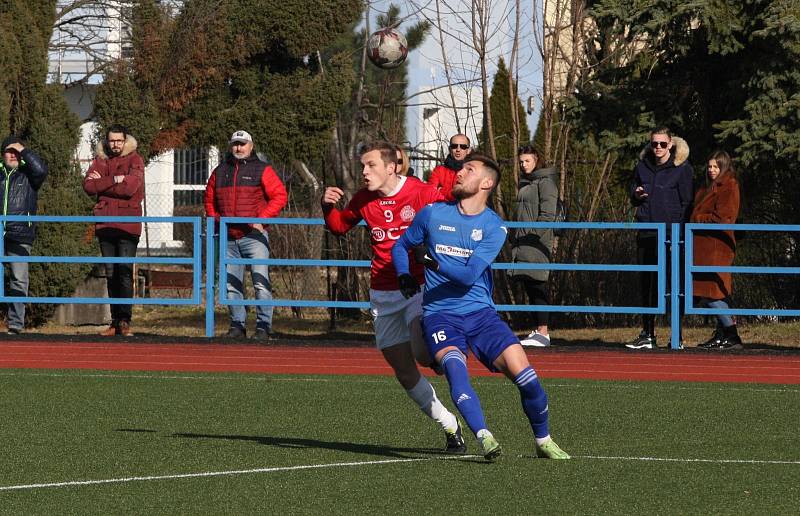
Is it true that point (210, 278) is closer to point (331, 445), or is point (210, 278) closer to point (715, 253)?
point (715, 253)

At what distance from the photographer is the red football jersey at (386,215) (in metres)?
8.09

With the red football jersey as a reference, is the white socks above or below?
below

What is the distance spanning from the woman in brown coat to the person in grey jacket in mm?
1402

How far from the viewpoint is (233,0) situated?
1176 inches

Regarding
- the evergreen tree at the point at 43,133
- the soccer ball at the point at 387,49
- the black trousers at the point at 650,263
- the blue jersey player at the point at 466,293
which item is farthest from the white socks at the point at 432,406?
the evergreen tree at the point at 43,133

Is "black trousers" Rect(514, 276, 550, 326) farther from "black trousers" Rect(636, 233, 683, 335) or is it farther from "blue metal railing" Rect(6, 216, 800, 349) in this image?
"black trousers" Rect(636, 233, 683, 335)

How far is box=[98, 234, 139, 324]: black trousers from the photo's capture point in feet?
50.8

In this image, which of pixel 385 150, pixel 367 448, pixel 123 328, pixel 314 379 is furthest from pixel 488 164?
pixel 123 328

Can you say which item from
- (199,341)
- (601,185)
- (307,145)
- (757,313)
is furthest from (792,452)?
(307,145)

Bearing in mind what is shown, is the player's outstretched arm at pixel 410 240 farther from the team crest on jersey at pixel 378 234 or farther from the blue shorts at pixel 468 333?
the team crest on jersey at pixel 378 234

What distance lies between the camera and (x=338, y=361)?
13555 millimetres

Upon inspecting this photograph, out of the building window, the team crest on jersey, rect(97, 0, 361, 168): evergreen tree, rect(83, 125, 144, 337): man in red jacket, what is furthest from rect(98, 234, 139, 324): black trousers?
the building window

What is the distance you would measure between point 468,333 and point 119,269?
28.5 feet

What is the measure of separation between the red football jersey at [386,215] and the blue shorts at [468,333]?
0.65 meters
